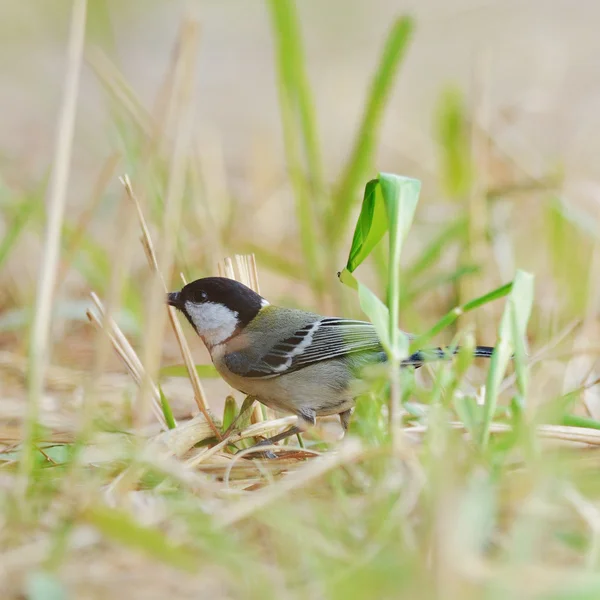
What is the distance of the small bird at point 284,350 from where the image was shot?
1.90 metres

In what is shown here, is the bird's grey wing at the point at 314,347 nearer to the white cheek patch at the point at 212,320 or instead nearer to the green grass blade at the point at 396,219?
the white cheek patch at the point at 212,320

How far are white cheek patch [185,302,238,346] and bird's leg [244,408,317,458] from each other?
A: 1.01ft

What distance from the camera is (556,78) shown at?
4590 millimetres

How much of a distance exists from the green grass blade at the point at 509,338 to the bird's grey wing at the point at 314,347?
0.44 m

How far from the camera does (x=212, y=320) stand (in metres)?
2.07

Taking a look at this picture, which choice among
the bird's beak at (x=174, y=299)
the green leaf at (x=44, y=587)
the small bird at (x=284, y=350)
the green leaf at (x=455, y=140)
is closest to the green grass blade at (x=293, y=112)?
the small bird at (x=284, y=350)

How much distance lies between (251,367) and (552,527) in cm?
92

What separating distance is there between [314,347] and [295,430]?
0.34 m

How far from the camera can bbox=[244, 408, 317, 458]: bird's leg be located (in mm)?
1580

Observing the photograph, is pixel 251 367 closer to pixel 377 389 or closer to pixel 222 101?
pixel 377 389

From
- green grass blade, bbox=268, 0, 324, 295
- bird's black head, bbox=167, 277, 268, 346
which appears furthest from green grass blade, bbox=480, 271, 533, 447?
green grass blade, bbox=268, 0, 324, 295

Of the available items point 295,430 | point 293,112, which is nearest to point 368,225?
point 295,430

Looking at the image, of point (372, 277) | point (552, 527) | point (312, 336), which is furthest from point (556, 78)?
point (552, 527)

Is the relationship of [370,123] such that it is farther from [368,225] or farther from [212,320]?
[368,225]
